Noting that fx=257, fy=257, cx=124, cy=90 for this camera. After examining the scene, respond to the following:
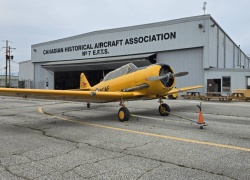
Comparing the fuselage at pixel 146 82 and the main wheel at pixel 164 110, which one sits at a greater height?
the fuselage at pixel 146 82

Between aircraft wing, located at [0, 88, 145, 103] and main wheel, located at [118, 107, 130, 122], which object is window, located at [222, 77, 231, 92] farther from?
main wheel, located at [118, 107, 130, 122]

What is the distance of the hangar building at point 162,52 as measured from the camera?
2664 cm

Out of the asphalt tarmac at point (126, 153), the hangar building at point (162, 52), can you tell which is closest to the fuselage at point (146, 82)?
the asphalt tarmac at point (126, 153)

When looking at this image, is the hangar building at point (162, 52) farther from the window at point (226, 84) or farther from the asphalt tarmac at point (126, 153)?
the asphalt tarmac at point (126, 153)

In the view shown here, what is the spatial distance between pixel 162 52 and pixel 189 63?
3899 mm

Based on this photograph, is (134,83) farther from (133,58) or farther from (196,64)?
(133,58)

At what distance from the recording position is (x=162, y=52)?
30656mm

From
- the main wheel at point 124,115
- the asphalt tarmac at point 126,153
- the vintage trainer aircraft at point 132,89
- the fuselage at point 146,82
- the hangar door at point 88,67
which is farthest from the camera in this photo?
the hangar door at point 88,67

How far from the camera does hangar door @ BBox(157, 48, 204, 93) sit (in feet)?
90.2

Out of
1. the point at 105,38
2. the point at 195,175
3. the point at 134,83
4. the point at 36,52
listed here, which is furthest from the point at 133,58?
the point at 195,175

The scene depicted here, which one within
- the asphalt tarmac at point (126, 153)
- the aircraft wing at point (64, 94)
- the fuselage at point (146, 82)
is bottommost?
the asphalt tarmac at point (126, 153)

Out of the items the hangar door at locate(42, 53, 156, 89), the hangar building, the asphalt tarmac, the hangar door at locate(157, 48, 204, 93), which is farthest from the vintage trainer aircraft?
the hangar door at locate(42, 53, 156, 89)

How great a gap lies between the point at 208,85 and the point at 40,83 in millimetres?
33046

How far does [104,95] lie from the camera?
9.75 meters
